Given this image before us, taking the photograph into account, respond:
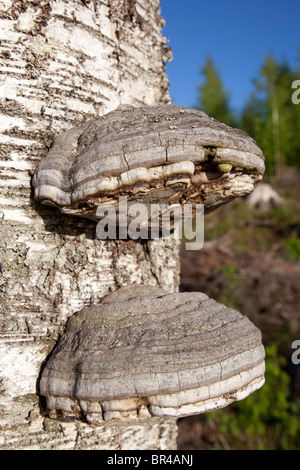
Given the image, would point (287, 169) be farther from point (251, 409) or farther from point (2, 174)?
point (2, 174)

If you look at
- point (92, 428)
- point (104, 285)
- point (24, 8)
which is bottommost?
point (92, 428)

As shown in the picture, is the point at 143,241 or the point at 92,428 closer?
the point at 92,428

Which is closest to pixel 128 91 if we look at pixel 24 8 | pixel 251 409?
pixel 24 8

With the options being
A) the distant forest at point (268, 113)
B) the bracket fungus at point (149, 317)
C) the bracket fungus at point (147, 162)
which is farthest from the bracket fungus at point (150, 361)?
the distant forest at point (268, 113)

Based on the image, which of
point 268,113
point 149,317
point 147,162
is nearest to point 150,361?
point 149,317

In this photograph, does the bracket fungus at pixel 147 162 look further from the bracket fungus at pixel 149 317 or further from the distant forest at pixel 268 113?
the distant forest at pixel 268 113

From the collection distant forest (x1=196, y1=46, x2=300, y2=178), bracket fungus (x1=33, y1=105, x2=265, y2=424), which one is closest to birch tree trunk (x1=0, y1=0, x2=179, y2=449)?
bracket fungus (x1=33, y1=105, x2=265, y2=424)

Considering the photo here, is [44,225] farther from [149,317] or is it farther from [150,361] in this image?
[150,361]
